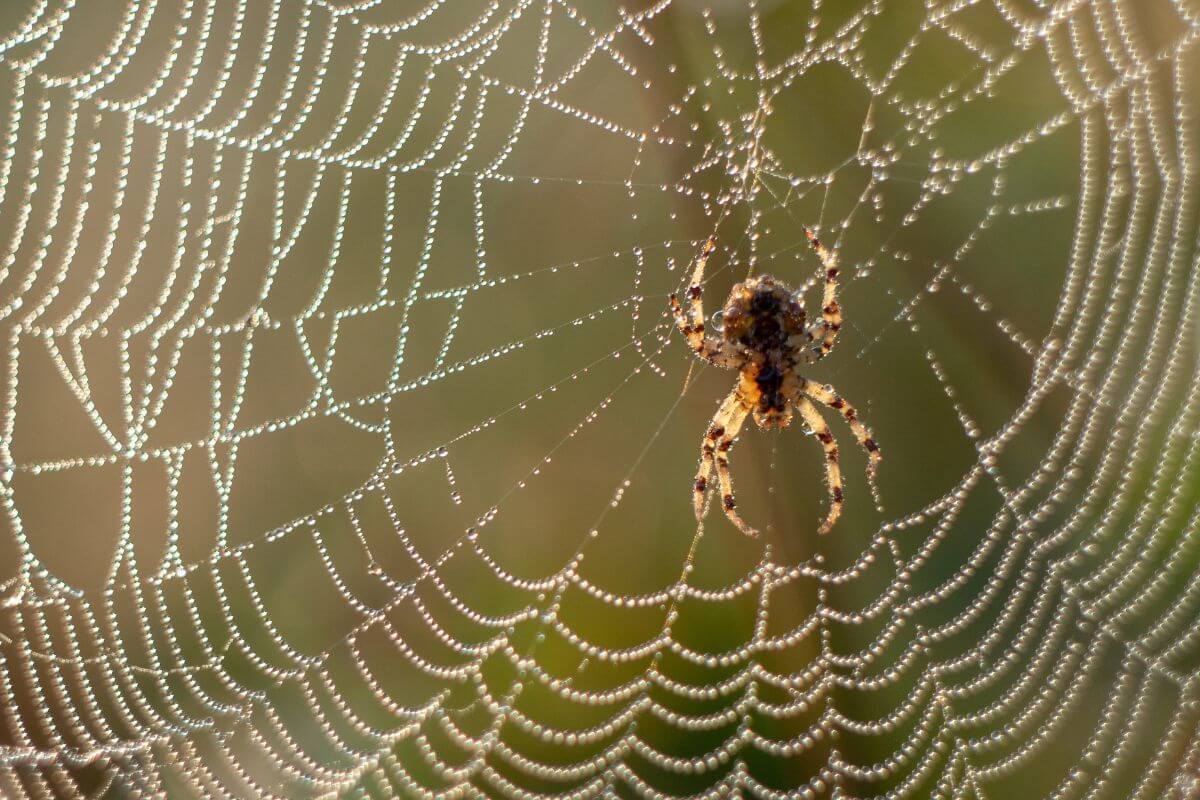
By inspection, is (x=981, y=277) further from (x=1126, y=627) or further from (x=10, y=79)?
(x=10, y=79)

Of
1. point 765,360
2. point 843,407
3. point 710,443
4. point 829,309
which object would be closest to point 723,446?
point 710,443

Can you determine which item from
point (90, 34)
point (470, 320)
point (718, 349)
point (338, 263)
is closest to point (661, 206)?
point (718, 349)

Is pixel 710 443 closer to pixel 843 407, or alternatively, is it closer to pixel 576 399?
pixel 843 407

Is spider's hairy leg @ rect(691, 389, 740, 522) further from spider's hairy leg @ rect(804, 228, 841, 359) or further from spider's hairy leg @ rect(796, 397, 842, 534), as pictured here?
spider's hairy leg @ rect(804, 228, 841, 359)

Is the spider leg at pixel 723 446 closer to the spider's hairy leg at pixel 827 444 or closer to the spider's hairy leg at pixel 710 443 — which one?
the spider's hairy leg at pixel 710 443

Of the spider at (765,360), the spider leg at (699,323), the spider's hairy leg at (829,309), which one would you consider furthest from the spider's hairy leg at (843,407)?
the spider leg at (699,323)

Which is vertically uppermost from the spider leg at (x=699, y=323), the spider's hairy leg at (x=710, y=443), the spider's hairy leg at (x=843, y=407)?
the spider leg at (x=699, y=323)

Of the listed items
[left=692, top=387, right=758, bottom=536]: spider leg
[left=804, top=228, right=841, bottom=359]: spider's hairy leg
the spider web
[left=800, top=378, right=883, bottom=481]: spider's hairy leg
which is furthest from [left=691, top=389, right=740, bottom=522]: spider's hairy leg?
[left=804, top=228, right=841, bottom=359]: spider's hairy leg
